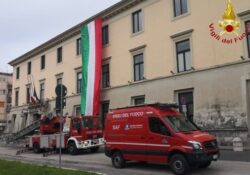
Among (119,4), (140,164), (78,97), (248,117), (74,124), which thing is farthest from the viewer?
(78,97)

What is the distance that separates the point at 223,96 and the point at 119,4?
43.9ft

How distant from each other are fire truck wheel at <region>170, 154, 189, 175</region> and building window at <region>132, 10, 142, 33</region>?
17.7 metres

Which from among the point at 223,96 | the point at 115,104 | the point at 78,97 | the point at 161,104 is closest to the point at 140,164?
the point at 161,104

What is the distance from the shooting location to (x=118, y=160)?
50.0ft

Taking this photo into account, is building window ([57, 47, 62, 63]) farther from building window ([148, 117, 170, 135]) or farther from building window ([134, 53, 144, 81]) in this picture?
building window ([148, 117, 170, 135])

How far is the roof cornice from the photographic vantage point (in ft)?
99.2

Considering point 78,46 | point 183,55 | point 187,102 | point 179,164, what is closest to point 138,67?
point 183,55

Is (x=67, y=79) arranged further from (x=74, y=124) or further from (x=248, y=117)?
(x=248, y=117)

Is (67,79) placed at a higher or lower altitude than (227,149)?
higher

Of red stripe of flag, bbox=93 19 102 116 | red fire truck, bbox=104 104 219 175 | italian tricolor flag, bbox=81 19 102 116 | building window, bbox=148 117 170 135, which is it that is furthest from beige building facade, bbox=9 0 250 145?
building window, bbox=148 117 170 135

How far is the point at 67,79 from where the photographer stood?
38000mm

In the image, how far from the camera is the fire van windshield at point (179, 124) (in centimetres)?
1359

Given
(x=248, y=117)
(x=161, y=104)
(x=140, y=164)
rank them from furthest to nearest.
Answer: (x=248, y=117), (x=140, y=164), (x=161, y=104)

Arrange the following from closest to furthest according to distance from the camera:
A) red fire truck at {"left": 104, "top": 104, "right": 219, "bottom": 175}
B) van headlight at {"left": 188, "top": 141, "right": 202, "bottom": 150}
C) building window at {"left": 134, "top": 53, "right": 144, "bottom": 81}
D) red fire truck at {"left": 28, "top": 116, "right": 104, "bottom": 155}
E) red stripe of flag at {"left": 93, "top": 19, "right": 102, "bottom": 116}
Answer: van headlight at {"left": 188, "top": 141, "right": 202, "bottom": 150}, red fire truck at {"left": 104, "top": 104, "right": 219, "bottom": 175}, red fire truck at {"left": 28, "top": 116, "right": 104, "bottom": 155}, building window at {"left": 134, "top": 53, "right": 144, "bottom": 81}, red stripe of flag at {"left": 93, "top": 19, "right": 102, "bottom": 116}
